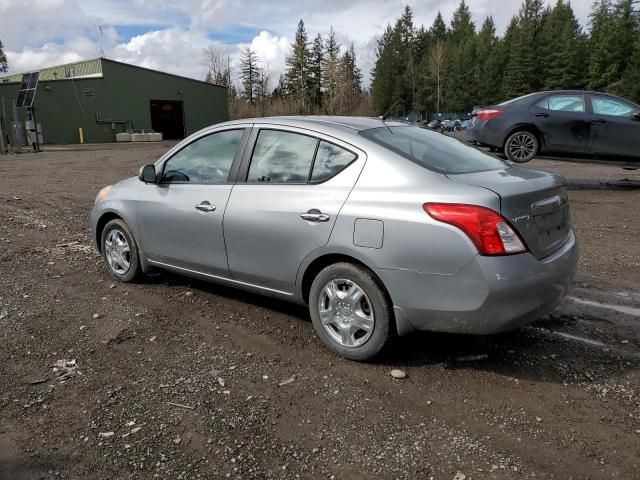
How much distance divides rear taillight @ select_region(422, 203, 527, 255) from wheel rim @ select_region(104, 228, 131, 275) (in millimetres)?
3403

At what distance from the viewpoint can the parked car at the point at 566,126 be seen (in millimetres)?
10125

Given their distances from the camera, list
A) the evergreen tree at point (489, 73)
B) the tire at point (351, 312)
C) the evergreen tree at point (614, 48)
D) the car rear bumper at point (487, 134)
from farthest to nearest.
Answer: the evergreen tree at point (489, 73)
the evergreen tree at point (614, 48)
the car rear bumper at point (487, 134)
the tire at point (351, 312)

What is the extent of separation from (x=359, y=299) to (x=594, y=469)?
1.59 metres

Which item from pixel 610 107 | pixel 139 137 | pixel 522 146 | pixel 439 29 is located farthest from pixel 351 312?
pixel 439 29

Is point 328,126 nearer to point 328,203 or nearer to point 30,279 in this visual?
point 328,203

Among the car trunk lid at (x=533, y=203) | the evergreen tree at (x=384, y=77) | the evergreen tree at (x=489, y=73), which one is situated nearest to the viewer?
the car trunk lid at (x=533, y=203)

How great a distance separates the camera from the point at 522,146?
10578 mm

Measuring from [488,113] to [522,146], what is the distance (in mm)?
967

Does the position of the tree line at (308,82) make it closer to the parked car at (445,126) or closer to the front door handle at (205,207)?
the parked car at (445,126)

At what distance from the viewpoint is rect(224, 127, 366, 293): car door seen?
3617mm

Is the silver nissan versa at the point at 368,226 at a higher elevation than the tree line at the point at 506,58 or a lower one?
lower

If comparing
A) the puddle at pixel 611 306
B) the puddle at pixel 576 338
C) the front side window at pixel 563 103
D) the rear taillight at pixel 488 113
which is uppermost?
the front side window at pixel 563 103

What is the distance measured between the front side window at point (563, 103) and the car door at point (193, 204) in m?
8.07

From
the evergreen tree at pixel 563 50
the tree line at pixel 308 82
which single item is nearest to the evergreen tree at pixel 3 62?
the tree line at pixel 308 82
